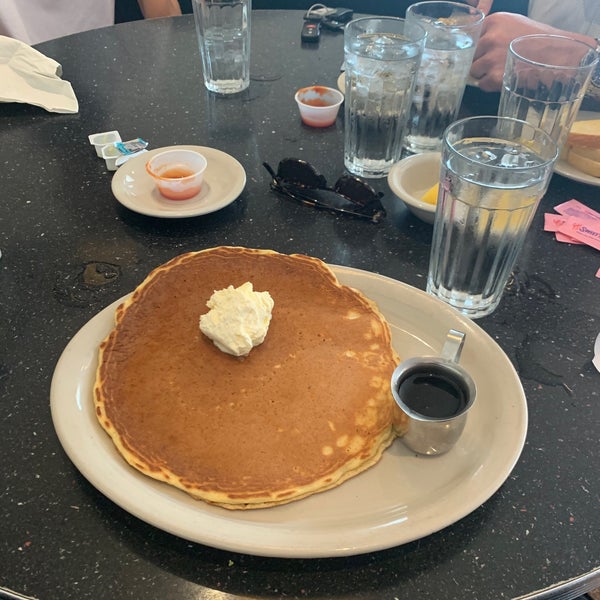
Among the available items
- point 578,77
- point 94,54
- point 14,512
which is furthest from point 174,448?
point 94,54

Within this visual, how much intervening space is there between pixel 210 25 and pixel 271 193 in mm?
666

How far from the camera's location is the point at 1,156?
1.45 m

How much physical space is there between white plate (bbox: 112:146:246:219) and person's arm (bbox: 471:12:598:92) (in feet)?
2.69

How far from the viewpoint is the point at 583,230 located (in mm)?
1251

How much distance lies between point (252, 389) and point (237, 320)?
4.4 inches

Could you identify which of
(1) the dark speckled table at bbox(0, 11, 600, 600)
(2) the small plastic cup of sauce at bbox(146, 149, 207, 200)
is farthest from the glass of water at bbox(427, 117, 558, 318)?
(2) the small plastic cup of sauce at bbox(146, 149, 207, 200)

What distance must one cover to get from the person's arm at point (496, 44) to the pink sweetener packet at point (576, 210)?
0.51m

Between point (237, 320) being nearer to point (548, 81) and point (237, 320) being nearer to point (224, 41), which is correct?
point (548, 81)

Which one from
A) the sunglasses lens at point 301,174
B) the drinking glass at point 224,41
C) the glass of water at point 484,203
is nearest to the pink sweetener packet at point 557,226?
the glass of water at point 484,203

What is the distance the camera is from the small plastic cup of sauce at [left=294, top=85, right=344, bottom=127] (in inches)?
61.4

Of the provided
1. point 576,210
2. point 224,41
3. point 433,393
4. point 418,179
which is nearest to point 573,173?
point 576,210

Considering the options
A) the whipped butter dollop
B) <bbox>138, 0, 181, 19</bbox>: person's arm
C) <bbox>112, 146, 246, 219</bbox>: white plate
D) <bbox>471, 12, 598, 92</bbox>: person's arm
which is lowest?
<bbox>138, 0, 181, 19</bbox>: person's arm

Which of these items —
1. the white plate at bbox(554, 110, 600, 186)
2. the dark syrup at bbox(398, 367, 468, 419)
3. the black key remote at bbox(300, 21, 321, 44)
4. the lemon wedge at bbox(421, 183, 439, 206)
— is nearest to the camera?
the dark syrup at bbox(398, 367, 468, 419)

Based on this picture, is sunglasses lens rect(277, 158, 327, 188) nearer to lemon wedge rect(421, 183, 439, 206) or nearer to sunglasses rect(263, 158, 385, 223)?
sunglasses rect(263, 158, 385, 223)
